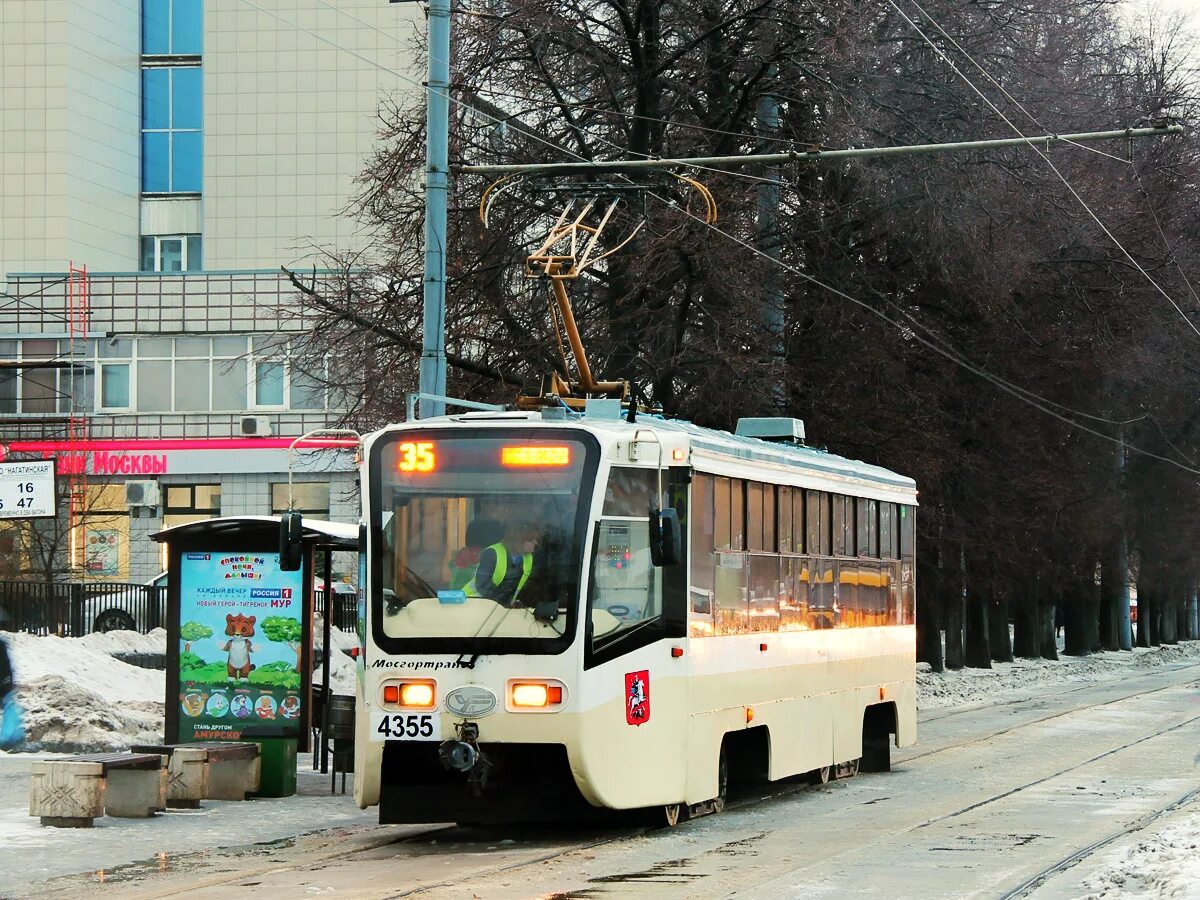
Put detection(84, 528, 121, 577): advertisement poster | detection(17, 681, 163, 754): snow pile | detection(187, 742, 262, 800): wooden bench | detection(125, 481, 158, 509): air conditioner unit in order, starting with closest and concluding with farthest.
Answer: detection(187, 742, 262, 800): wooden bench < detection(17, 681, 163, 754): snow pile < detection(84, 528, 121, 577): advertisement poster < detection(125, 481, 158, 509): air conditioner unit

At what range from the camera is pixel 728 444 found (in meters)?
15.0

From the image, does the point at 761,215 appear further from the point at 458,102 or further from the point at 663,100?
the point at 458,102

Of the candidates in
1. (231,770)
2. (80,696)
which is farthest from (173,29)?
(231,770)

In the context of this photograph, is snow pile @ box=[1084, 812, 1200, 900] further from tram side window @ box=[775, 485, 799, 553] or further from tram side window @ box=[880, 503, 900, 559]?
tram side window @ box=[880, 503, 900, 559]

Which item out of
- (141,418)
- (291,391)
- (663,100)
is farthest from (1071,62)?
(141,418)

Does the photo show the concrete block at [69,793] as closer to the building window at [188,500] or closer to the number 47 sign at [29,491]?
the number 47 sign at [29,491]

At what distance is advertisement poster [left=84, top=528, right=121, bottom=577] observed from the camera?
53.7 metres

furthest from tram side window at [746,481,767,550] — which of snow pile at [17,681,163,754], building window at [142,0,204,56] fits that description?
building window at [142,0,204,56]

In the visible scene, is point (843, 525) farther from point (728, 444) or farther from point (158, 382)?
point (158, 382)

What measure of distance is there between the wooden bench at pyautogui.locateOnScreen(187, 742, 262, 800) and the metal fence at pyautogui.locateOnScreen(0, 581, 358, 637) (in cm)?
908

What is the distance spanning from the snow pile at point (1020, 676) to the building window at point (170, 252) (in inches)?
1073

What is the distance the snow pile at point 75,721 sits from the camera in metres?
20.9

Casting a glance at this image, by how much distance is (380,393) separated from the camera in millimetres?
25906

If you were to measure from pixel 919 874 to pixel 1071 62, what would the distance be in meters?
21.9
